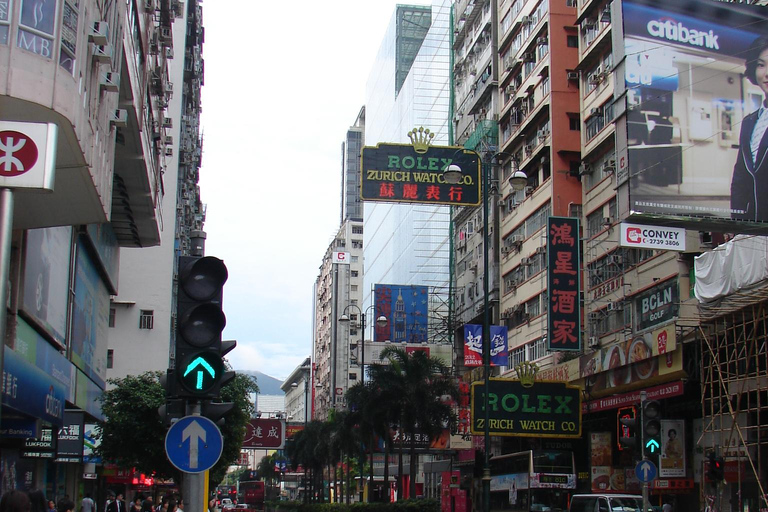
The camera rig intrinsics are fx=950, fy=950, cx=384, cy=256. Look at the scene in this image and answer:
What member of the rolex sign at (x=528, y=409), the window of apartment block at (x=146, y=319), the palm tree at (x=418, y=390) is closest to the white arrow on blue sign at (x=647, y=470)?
the rolex sign at (x=528, y=409)

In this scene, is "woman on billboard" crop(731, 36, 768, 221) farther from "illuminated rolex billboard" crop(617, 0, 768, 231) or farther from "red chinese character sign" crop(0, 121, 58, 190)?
"red chinese character sign" crop(0, 121, 58, 190)

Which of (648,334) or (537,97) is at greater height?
(537,97)

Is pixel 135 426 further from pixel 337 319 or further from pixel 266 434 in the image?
pixel 337 319

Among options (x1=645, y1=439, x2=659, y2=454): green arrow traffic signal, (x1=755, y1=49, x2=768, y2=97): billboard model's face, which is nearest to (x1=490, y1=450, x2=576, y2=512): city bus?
(x1=645, y1=439, x2=659, y2=454): green arrow traffic signal

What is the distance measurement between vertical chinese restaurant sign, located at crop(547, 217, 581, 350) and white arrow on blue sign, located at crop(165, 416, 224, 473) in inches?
1205

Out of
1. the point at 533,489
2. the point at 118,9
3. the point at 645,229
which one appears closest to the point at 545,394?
the point at 533,489

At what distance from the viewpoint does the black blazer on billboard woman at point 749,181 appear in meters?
22.2

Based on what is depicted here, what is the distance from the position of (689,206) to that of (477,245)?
35861 mm

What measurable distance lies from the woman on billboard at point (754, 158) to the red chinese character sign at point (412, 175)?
12.6m

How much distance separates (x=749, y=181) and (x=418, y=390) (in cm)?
2313

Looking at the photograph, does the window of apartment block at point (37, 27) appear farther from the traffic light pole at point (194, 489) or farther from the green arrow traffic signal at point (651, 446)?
the green arrow traffic signal at point (651, 446)

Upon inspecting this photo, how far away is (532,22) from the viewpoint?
49.4m

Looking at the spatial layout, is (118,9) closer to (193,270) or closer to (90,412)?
(193,270)

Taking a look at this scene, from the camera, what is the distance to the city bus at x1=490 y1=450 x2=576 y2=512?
3062 cm
